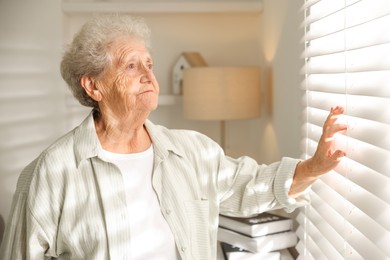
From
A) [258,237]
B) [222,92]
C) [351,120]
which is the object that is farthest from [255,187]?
[222,92]

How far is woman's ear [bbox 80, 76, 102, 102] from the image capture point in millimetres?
1614

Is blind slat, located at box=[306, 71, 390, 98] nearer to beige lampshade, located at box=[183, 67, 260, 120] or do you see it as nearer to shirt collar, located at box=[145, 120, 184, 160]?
shirt collar, located at box=[145, 120, 184, 160]

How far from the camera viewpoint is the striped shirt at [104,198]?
4.83ft

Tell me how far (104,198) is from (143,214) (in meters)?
0.12

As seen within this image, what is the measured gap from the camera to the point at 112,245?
1453 mm

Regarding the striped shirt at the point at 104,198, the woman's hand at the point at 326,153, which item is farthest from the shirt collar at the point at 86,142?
the woman's hand at the point at 326,153

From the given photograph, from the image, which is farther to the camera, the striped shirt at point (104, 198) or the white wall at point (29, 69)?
Result: the white wall at point (29, 69)

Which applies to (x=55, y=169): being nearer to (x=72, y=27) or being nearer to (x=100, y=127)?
(x=100, y=127)

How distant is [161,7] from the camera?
9.00ft

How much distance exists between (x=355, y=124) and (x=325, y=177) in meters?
0.30

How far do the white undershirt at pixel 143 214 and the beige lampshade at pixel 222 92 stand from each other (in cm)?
96

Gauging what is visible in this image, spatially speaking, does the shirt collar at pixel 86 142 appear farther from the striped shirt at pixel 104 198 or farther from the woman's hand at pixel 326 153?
the woman's hand at pixel 326 153

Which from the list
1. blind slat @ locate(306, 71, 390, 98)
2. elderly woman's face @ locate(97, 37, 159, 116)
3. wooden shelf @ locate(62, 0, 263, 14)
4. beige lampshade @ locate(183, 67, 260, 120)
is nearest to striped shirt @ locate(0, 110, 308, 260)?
elderly woman's face @ locate(97, 37, 159, 116)

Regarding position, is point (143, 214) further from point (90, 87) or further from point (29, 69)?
point (29, 69)
